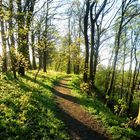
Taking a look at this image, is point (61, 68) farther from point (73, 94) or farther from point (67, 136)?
point (67, 136)

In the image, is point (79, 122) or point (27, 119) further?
Answer: point (79, 122)

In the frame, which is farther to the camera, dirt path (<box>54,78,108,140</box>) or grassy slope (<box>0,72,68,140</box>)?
dirt path (<box>54,78,108,140</box>)

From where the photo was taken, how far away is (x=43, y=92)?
64.1 ft

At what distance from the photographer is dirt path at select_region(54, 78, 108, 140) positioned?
12959 mm

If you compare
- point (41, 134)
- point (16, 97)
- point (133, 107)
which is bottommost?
point (133, 107)

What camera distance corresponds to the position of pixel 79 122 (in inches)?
572

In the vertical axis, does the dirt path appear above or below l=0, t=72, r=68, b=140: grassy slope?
below

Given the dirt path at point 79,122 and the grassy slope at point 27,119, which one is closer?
the grassy slope at point 27,119

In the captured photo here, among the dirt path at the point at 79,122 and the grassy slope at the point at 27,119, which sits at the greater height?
the grassy slope at the point at 27,119

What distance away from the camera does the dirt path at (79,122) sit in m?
13.0

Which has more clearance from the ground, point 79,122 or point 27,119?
point 27,119

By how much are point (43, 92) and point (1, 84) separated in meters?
3.35

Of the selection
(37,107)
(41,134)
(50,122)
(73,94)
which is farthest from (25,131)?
(73,94)

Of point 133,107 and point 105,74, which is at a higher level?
point 105,74
